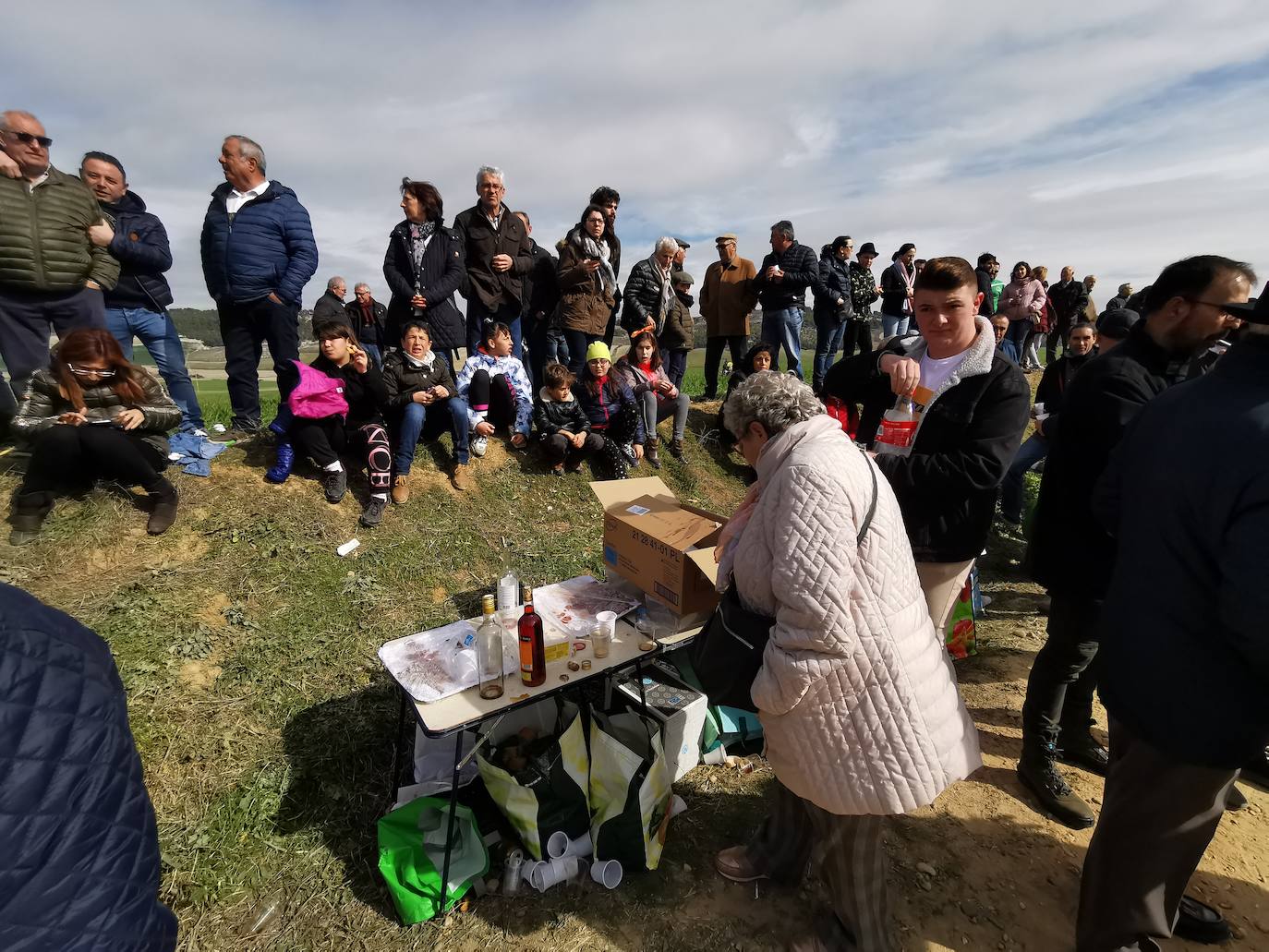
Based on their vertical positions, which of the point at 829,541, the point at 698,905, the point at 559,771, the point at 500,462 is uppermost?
the point at 829,541

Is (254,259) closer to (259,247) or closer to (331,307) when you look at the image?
(259,247)

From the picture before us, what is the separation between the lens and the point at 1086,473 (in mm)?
2549

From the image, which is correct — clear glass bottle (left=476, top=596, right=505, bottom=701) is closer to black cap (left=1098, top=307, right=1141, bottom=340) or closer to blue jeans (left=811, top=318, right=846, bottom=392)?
black cap (left=1098, top=307, right=1141, bottom=340)

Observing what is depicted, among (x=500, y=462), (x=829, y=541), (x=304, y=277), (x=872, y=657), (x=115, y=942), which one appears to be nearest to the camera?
(x=115, y=942)

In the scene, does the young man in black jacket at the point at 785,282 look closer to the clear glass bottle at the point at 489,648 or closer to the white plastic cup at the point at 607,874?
the clear glass bottle at the point at 489,648

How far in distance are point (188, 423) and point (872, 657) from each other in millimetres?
5925

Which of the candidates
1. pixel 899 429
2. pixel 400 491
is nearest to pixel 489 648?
pixel 899 429

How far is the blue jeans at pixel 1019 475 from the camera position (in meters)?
5.89

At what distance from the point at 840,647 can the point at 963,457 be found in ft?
4.07

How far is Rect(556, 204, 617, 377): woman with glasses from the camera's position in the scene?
627 centimetres

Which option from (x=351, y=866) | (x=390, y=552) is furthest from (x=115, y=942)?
(x=390, y=552)

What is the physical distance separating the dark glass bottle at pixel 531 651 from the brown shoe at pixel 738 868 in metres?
1.17

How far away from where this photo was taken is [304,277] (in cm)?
495

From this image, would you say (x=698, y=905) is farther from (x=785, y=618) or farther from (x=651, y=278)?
(x=651, y=278)
